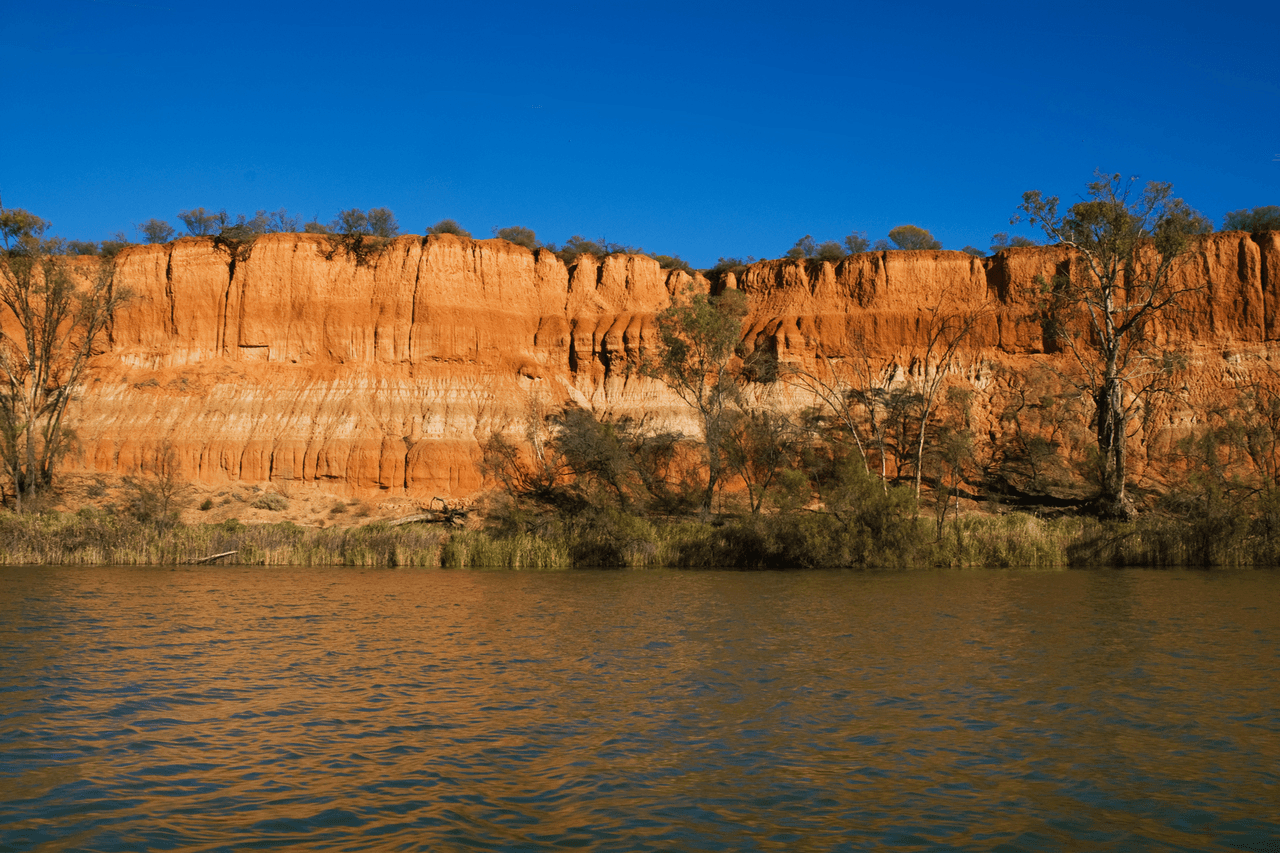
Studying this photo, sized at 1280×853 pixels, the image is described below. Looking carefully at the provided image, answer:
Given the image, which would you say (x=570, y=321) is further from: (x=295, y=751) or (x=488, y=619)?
(x=295, y=751)

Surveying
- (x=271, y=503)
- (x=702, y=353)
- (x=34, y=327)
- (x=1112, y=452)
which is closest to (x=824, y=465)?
(x=702, y=353)

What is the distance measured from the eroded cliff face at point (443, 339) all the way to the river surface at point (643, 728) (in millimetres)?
26604

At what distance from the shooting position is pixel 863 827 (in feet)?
22.1

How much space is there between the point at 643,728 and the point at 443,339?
4083 cm

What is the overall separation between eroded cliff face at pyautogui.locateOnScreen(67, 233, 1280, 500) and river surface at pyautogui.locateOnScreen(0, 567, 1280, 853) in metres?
26.6

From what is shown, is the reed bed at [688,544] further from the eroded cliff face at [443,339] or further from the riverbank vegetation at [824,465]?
the eroded cliff face at [443,339]

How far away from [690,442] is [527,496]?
26.1 feet

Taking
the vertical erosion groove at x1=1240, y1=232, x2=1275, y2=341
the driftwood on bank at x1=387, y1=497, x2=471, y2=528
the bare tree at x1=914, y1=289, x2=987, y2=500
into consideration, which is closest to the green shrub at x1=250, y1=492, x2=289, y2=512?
the driftwood on bank at x1=387, y1=497, x2=471, y2=528

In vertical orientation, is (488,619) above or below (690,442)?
below

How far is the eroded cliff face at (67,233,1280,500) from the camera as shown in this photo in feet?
144

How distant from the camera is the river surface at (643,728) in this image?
6.80 m

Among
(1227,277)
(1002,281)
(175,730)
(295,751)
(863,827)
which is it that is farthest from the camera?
(1002,281)

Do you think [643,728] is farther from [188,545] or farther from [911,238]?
[911,238]

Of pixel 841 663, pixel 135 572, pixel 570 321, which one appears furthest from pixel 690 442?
pixel 841 663
